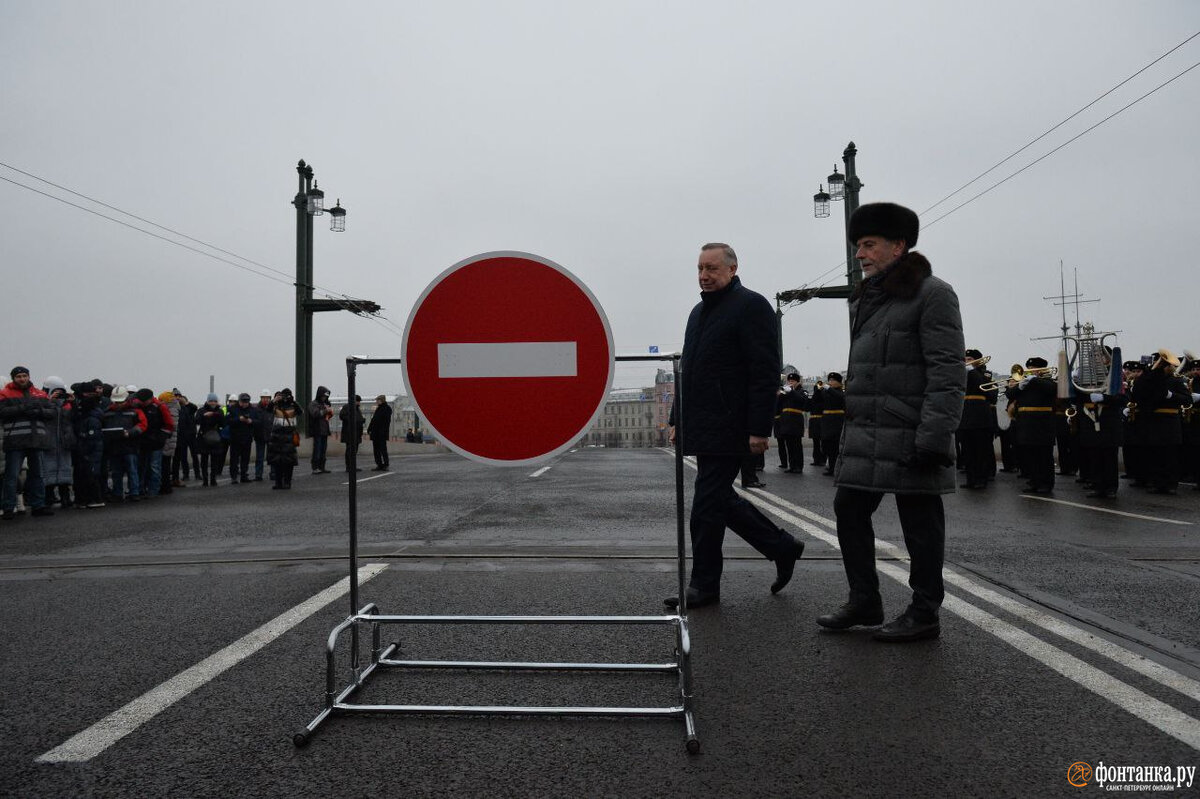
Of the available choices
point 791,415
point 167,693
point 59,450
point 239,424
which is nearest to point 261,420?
point 239,424

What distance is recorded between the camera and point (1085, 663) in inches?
130

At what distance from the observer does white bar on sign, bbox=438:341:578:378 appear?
9.78ft

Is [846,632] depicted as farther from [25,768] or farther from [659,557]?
[25,768]

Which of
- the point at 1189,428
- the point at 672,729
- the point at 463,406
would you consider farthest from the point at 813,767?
the point at 1189,428

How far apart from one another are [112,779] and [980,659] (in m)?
3.14

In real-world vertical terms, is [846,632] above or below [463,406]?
below

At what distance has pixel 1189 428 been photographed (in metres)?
12.6

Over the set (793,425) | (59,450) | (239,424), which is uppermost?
(239,424)

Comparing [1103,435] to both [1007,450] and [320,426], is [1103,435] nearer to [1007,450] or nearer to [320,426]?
[1007,450]

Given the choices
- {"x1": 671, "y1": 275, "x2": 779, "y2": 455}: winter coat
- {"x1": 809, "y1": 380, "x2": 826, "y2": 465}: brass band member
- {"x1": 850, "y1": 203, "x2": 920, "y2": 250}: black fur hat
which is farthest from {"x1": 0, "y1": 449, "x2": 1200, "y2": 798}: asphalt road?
{"x1": 809, "y1": 380, "x2": 826, "y2": 465}: brass band member

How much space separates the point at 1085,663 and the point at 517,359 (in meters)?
2.57

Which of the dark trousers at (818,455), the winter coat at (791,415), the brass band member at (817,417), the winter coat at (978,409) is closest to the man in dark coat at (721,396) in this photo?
the winter coat at (978,409)

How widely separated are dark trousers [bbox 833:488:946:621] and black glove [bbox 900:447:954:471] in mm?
171

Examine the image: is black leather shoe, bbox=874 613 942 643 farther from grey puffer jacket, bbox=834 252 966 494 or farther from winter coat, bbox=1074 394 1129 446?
winter coat, bbox=1074 394 1129 446
